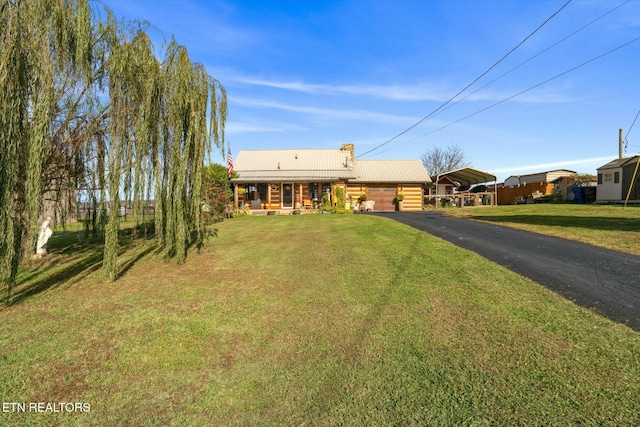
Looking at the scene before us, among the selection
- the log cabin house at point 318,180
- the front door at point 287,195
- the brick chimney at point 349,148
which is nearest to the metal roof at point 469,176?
the log cabin house at point 318,180

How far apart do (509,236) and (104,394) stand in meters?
10.1

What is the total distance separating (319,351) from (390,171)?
25.9 metres

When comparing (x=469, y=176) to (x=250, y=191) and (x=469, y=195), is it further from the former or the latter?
(x=250, y=191)

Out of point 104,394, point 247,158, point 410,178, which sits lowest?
point 104,394

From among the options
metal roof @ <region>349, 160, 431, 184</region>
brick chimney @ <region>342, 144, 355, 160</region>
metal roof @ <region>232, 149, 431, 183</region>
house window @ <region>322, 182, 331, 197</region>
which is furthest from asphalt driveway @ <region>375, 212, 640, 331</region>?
brick chimney @ <region>342, 144, 355, 160</region>

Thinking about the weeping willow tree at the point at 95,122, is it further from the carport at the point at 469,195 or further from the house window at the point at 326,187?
the carport at the point at 469,195

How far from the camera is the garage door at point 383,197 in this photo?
27.3 m

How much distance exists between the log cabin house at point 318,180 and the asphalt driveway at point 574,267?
14919 mm

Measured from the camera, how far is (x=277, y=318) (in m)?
4.50

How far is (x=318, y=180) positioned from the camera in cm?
2372

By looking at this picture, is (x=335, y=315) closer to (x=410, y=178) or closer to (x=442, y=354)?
(x=442, y=354)

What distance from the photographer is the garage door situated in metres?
27.3

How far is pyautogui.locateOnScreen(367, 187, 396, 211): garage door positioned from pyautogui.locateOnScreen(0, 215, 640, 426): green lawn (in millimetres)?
21003

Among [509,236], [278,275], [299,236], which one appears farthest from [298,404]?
[509,236]
